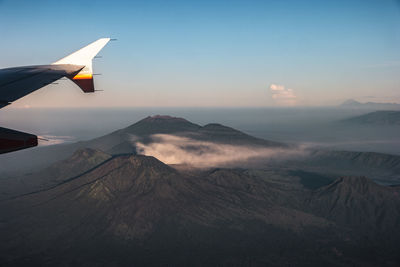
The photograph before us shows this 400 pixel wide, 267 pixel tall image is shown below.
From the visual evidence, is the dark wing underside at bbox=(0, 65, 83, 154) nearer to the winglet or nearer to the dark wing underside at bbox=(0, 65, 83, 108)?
the dark wing underside at bbox=(0, 65, 83, 108)

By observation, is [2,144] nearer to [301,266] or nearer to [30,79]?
[30,79]

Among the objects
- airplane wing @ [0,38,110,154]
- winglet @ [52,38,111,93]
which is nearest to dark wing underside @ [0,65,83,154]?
airplane wing @ [0,38,110,154]

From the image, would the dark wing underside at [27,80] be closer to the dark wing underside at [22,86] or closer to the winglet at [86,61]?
the dark wing underside at [22,86]

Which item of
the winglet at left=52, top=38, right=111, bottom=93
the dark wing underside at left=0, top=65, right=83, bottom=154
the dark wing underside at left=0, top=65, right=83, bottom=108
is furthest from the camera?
the winglet at left=52, top=38, right=111, bottom=93

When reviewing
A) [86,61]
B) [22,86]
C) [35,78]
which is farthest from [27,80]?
[86,61]

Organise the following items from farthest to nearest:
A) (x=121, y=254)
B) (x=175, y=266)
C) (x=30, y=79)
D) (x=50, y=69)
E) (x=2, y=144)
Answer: (x=121, y=254)
(x=175, y=266)
(x=50, y=69)
(x=30, y=79)
(x=2, y=144)

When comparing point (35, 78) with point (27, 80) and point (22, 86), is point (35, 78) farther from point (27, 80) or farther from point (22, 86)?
point (22, 86)

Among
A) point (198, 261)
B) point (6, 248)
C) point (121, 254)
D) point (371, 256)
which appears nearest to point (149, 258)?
point (121, 254)

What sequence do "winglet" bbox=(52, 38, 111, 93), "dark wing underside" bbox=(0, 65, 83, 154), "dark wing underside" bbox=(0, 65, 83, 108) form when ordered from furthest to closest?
"winglet" bbox=(52, 38, 111, 93), "dark wing underside" bbox=(0, 65, 83, 108), "dark wing underside" bbox=(0, 65, 83, 154)
